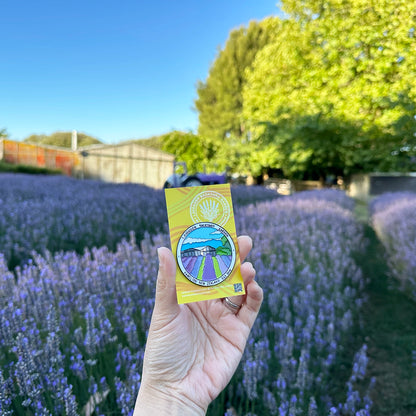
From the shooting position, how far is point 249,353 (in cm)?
163

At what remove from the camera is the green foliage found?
181ft

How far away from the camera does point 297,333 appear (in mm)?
2127

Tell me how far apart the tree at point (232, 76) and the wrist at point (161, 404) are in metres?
28.3

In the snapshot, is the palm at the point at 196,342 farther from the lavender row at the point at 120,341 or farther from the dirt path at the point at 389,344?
the dirt path at the point at 389,344

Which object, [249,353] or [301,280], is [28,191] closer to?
[301,280]

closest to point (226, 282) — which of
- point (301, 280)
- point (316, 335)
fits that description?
point (316, 335)

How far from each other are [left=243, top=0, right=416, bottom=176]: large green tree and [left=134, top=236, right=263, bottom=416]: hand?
12.9m

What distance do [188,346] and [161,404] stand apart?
0.18m

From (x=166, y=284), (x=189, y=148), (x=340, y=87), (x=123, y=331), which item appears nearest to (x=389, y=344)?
(x=123, y=331)

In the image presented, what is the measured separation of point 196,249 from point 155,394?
0.45 m

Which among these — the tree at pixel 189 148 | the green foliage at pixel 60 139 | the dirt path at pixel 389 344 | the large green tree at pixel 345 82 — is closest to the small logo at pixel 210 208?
the dirt path at pixel 389 344

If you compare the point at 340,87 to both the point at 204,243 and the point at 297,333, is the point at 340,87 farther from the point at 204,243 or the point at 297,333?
the point at 204,243

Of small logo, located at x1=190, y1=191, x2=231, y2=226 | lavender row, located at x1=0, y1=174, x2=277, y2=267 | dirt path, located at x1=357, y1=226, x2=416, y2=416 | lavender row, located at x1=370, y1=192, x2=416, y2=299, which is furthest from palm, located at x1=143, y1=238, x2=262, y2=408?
lavender row, located at x1=370, y1=192, x2=416, y2=299

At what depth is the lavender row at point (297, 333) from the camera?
5.29 ft
